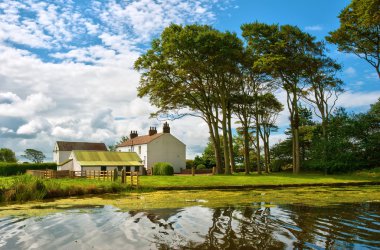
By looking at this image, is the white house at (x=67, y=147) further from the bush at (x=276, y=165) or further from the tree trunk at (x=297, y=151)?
the tree trunk at (x=297, y=151)

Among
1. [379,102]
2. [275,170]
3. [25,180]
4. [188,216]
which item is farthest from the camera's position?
[275,170]

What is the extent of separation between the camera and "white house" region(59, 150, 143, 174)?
50875 millimetres

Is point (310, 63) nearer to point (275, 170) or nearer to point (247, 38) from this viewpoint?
point (247, 38)

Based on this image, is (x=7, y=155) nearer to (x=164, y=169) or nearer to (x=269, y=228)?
(x=164, y=169)

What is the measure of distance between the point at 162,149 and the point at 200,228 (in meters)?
50.8

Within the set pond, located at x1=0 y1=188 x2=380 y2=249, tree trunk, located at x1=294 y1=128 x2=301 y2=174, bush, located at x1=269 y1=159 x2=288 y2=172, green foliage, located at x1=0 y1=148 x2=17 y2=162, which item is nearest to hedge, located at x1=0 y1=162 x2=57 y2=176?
bush, located at x1=269 y1=159 x2=288 y2=172

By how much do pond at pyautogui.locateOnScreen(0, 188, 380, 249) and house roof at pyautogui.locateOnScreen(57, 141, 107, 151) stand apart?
59884mm

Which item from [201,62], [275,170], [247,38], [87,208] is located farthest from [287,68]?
[87,208]

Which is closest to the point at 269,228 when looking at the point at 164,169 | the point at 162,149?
the point at 164,169

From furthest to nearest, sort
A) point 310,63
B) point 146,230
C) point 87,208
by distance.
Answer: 1. point 310,63
2. point 87,208
3. point 146,230

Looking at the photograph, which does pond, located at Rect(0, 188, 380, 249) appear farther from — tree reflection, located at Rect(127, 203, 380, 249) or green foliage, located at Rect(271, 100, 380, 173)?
green foliage, located at Rect(271, 100, 380, 173)

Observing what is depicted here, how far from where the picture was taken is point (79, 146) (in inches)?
2995

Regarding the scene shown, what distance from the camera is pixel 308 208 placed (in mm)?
15133

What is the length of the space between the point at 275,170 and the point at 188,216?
4280 centimetres
